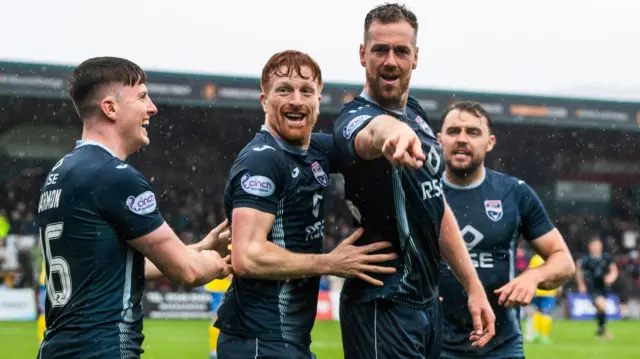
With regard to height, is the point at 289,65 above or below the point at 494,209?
above

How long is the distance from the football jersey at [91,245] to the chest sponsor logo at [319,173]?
915 millimetres

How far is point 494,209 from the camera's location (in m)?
6.63

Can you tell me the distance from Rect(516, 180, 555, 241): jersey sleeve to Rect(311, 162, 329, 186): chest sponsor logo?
2045mm

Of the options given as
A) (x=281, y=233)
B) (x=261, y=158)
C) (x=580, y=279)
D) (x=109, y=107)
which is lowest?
(x=580, y=279)

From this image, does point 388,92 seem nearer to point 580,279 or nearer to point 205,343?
point 205,343

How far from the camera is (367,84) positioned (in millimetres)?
5152

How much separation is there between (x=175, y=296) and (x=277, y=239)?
2055 centimetres

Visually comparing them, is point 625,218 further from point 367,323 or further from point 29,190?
point 367,323

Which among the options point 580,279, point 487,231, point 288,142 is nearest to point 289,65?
point 288,142

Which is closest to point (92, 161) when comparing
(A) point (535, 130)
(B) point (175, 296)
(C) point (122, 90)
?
(C) point (122, 90)

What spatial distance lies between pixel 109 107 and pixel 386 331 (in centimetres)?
174

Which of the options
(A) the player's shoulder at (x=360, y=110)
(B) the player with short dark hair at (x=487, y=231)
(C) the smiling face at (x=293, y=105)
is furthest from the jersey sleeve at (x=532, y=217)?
(C) the smiling face at (x=293, y=105)

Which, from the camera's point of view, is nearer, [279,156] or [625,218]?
[279,156]

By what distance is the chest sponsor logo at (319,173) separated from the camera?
16.6 feet
